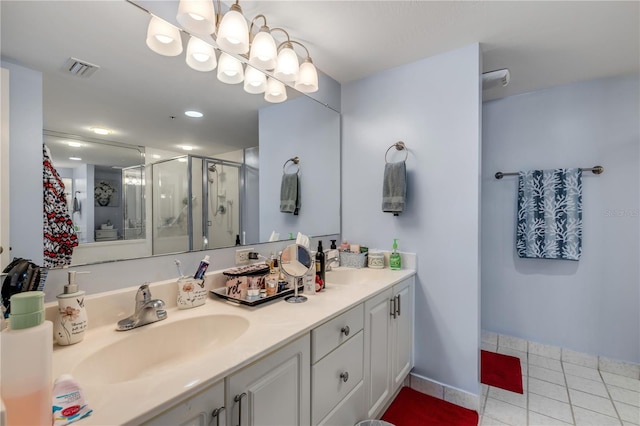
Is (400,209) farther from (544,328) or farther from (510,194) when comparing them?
(544,328)

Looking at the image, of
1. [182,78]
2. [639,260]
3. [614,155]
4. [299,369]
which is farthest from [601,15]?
[299,369]

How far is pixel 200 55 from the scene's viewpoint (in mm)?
1341

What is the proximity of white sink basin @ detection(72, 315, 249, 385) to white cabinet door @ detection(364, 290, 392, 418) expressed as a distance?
67cm

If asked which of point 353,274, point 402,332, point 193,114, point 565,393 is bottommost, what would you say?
point 565,393

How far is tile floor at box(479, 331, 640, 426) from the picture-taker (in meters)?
1.71

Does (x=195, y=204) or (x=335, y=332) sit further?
(x=195, y=204)

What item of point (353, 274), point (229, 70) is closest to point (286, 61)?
point (229, 70)

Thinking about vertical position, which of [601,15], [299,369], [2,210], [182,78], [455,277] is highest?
[601,15]

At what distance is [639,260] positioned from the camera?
2107 millimetres

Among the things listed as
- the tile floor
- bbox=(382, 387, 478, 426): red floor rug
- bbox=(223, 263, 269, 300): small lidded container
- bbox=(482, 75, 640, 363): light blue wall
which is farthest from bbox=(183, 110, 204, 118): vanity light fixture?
bbox=(482, 75, 640, 363): light blue wall

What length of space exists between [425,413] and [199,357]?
1425 millimetres

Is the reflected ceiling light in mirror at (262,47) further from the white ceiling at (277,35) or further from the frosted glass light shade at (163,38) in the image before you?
the frosted glass light shade at (163,38)

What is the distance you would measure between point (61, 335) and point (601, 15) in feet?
8.82

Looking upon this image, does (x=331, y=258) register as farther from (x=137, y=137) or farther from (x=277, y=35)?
(x=277, y=35)
